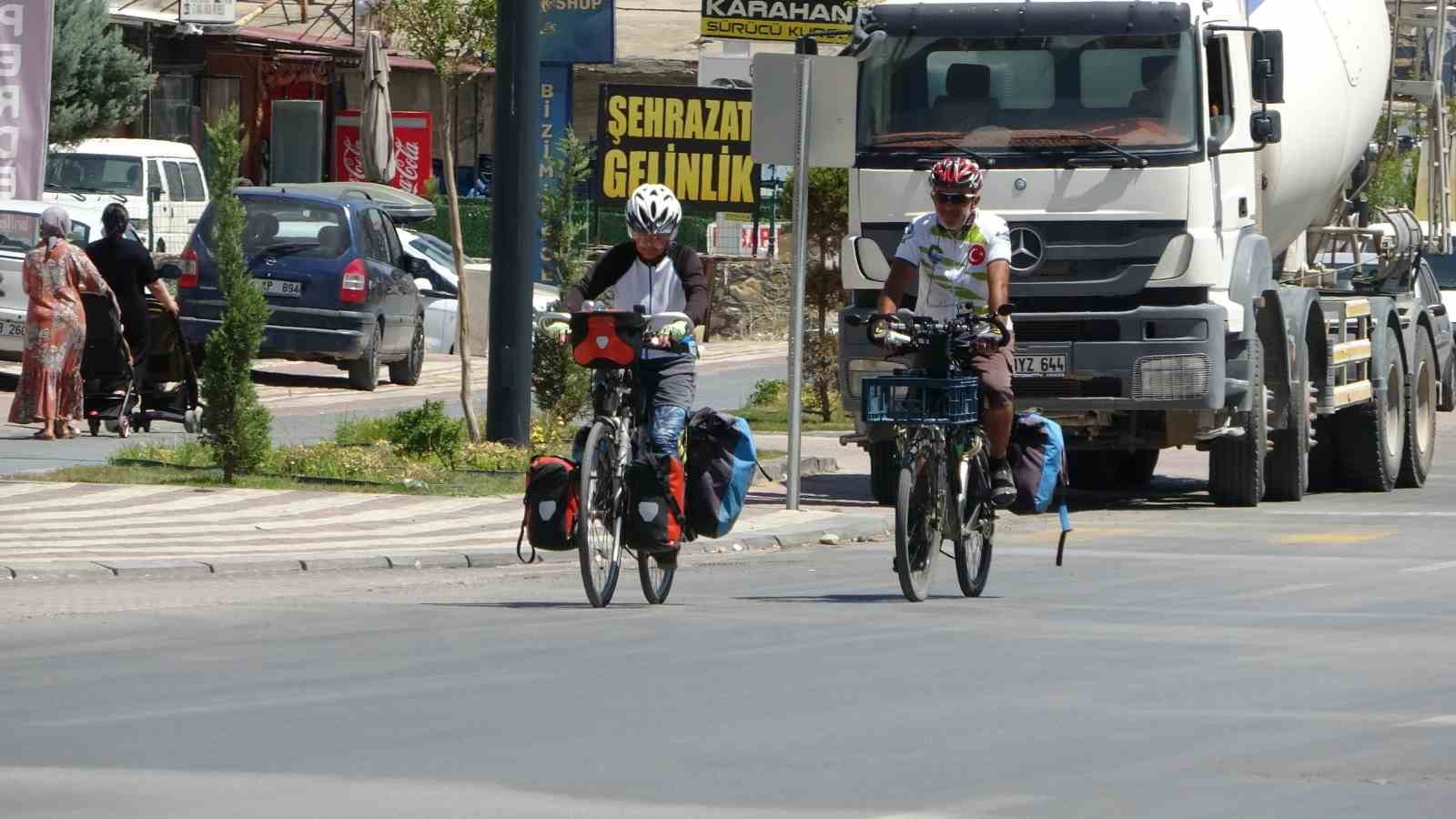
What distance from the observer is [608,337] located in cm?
1095

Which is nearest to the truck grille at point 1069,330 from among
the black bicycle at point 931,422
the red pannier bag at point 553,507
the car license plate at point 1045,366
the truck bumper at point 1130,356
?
the truck bumper at point 1130,356

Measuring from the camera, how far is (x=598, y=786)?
6875 millimetres

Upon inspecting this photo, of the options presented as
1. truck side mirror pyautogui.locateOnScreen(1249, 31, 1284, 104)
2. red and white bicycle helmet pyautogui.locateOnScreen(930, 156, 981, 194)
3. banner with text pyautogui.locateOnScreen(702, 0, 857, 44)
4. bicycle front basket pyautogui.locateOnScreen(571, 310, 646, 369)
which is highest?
banner with text pyautogui.locateOnScreen(702, 0, 857, 44)

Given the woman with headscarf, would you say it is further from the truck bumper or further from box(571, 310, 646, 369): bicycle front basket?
box(571, 310, 646, 369): bicycle front basket

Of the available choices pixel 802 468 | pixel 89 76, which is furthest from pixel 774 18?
pixel 89 76

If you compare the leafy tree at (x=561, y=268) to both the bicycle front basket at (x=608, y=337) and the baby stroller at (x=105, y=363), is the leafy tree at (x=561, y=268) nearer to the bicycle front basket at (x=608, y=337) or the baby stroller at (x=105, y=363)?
the baby stroller at (x=105, y=363)

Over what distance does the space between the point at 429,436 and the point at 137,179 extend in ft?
62.6

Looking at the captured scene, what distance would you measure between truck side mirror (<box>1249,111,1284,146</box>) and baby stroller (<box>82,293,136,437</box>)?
839 cm

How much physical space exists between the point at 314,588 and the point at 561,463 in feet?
6.51

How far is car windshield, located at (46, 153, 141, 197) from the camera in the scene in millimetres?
35281

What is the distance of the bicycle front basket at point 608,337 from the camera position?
10.9 metres

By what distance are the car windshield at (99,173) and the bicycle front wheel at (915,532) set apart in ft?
83.0

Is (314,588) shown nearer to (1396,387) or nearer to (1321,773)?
(1321,773)

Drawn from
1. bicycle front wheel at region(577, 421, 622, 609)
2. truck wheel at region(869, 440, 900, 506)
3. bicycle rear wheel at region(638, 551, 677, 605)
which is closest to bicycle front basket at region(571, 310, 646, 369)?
bicycle front wheel at region(577, 421, 622, 609)
